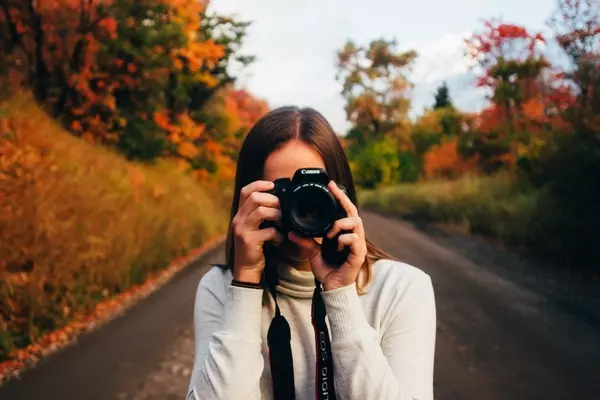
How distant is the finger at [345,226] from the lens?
1.63 metres

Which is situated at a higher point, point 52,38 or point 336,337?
point 52,38

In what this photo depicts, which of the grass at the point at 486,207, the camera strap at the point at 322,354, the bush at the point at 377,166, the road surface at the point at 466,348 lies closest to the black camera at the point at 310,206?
the camera strap at the point at 322,354

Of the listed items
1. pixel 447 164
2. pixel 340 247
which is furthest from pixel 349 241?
pixel 447 164

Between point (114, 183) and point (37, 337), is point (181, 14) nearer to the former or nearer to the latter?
point (114, 183)

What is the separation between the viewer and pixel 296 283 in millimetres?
1670

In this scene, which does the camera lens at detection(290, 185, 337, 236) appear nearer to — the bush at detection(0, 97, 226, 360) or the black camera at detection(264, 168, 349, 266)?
the black camera at detection(264, 168, 349, 266)

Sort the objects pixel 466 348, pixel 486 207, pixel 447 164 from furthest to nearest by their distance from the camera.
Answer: pixel 447 164 → pixel 486 207 → pixel 466 348

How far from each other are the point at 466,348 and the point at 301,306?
505 centimetres

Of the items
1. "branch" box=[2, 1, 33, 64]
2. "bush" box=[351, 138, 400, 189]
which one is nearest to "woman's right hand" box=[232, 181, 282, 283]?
"branch" box=[2, 1, 33, 64]

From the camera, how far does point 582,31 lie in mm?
15016

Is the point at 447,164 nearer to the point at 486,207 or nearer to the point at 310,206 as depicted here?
the point at 486,207

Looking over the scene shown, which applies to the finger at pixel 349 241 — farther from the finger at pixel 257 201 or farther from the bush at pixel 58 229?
the bush at pixel 58 229

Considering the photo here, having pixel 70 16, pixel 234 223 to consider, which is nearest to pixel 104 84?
pixel 70 16

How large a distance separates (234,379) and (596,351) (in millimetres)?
5495
